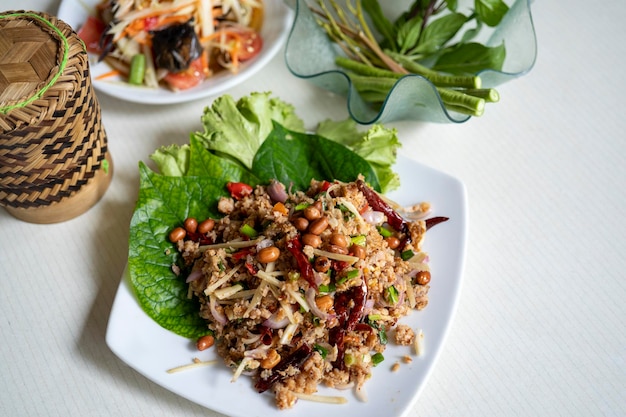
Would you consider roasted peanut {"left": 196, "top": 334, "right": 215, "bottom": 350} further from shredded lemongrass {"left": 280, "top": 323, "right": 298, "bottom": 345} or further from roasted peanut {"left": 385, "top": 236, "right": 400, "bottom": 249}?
roasted peanut {"left": 385, "top": 236, "right": 400, "bottom": 249}

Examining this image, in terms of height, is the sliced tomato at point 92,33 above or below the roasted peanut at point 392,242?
below

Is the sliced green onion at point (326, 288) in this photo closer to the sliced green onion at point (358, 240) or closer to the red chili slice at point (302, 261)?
the red chili slice at point (302, 261)

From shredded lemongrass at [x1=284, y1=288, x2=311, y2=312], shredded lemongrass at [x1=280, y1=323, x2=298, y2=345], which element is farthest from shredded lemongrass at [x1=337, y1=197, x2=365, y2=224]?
shredded lemongrass at [x1=280, y1=323, x2=298, y2=345]

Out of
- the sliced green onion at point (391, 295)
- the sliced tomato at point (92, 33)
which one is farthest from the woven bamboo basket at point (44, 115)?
the sliced green onion at point (391, 295)

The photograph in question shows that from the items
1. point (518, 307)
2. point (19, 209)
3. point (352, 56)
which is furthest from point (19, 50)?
point (518, 307)

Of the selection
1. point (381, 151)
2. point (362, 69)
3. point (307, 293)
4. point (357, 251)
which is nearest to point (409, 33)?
point (362, 69)

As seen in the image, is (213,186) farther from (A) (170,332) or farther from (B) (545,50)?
(B) (545,50)

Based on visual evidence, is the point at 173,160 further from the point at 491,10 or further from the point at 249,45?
the point at 491,10
